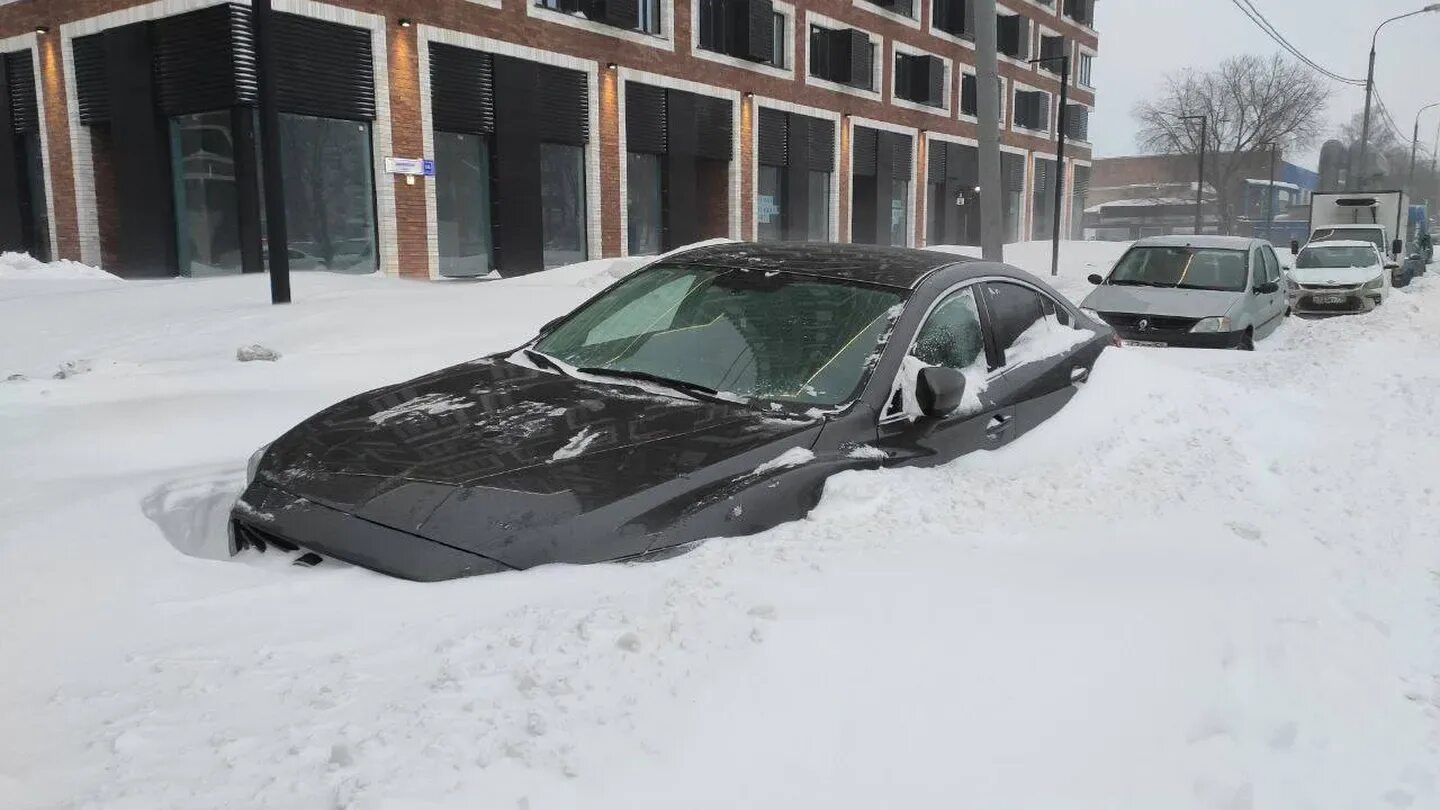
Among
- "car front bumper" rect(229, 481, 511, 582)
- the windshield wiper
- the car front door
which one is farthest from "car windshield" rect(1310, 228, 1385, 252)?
"car front bumper" rect(229, 481, 511, 582)

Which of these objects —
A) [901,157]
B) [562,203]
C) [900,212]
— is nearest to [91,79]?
[562,203]

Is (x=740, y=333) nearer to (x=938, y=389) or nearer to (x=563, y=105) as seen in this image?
(x=938, y=389)

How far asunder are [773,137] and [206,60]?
16.0m

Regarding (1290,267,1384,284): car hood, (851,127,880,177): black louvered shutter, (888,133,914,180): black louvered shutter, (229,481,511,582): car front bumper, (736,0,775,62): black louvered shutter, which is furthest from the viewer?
(888,133,914,180): black louvered shutter

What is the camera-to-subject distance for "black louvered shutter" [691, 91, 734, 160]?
25672 millimetres

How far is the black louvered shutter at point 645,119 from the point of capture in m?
23.4

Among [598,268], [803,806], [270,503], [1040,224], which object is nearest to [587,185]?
[598,268]

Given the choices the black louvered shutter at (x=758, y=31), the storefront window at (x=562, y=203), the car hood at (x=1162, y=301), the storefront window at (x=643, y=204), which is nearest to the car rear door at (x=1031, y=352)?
the car hood at (x=1162, y=301)

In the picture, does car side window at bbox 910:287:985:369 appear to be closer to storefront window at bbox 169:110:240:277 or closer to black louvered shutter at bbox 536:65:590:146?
storefront window at bbox 169:110:240:277

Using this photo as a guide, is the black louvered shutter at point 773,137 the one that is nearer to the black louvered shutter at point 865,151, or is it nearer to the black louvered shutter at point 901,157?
the black louvered shutter at point 865,151

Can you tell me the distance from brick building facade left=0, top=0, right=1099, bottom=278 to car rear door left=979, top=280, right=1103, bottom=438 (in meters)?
14.6

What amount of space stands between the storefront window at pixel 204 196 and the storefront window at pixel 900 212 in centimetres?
2334

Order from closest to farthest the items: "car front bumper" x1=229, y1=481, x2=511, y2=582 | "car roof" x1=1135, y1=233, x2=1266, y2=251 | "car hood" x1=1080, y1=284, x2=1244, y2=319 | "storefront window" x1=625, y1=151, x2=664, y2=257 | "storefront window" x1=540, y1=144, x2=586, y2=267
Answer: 1. "car front bumper" x1=229, y1=481, x2=511, y2=582
2. "car hood" x1=1080, y1=284, x2=1244, y2=319
3. "car roof" x1=1135, y1=233, x2=1266, y2=251
4. "storefront window" x1=540, y1=144, x2=586, y2=267
5. "storefront window" x1=625, y1=151, x2=664, y2=257

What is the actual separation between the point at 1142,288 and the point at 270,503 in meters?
10.5
